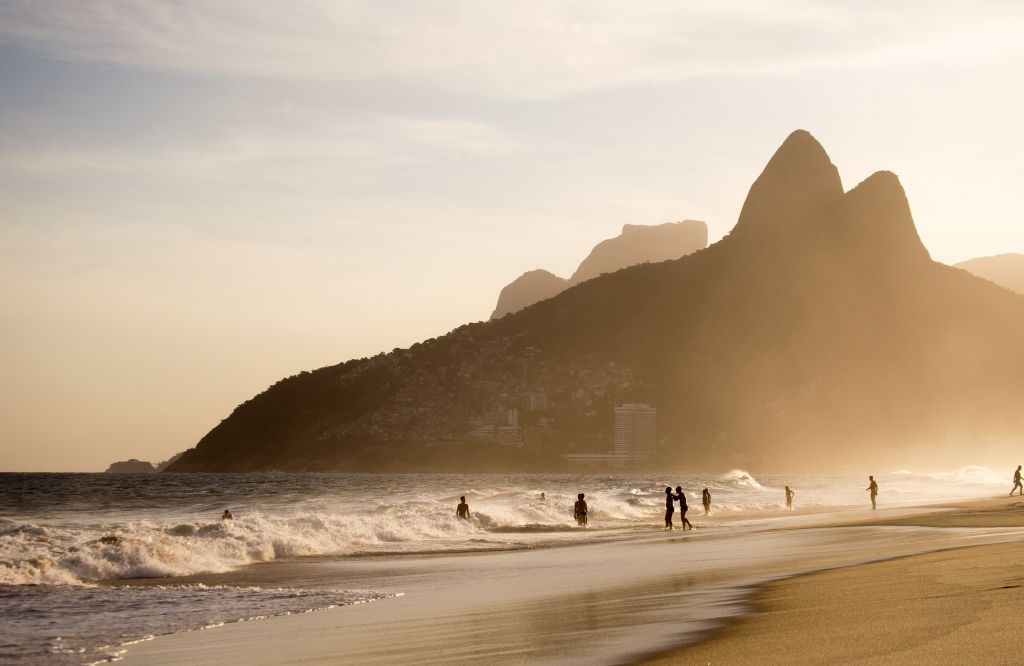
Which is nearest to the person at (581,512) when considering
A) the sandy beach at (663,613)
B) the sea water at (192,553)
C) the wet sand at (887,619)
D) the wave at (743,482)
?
the sea water at (192,553)

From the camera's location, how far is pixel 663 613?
51.3 feet

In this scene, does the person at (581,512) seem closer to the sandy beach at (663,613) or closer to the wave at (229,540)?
the wave at (229,540)

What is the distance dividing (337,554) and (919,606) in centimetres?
2458

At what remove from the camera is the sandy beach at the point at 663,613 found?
11.6 m

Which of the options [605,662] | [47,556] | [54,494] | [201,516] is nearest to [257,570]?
[47,556]

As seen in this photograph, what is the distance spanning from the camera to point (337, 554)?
35188 millimetres

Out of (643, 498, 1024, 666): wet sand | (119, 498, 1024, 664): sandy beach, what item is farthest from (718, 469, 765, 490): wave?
(643, 498, 1024, 666): wet sand

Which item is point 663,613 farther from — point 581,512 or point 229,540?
point 581,512

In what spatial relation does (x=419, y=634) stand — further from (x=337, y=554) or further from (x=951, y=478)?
(x=951, y=478)

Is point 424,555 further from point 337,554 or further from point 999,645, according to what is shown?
point 999,645

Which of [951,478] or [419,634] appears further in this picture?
[951,478]

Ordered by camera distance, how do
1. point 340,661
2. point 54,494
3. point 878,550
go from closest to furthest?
1. point 340,661
2. point 878,550
3. point 54,494

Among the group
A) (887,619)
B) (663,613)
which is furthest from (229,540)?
(887,619)

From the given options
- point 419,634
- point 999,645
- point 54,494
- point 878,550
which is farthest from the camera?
point 54,494
